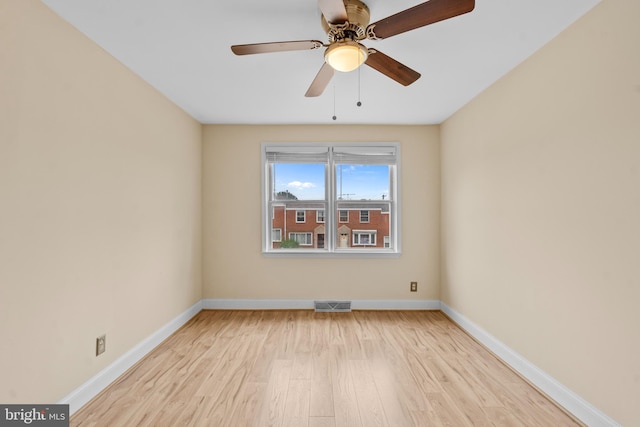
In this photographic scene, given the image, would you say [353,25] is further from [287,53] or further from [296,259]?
[296,259]

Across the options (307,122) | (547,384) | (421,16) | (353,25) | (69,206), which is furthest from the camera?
(307,122)

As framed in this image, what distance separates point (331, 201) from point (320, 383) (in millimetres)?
2360

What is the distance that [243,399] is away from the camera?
6.95ft

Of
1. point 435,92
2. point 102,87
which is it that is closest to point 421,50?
point 435,92

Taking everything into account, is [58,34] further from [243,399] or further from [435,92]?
[435,92]

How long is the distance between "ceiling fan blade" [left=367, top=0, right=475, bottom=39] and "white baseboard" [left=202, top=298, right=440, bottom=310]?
10.5ft

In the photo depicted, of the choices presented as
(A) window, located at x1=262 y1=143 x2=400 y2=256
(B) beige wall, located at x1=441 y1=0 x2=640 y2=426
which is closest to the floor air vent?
(A) window, located at x1=262 y1=143 x2=400 y2=256

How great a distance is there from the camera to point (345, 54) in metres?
1.79

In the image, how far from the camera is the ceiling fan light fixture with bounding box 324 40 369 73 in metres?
1.75

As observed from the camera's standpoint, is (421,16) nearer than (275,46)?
Yes

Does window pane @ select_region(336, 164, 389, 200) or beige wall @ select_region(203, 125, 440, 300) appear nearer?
beige wall @ select_region(203, 125, 440, 300)

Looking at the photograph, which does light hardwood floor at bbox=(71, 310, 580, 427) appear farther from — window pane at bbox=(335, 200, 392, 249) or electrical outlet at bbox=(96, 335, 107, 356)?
window pane at bbox=(335, 200, 392, 249)

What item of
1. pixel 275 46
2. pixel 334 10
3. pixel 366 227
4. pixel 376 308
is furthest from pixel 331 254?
pixel 334 10

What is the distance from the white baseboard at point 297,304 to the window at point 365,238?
0.75 metres
